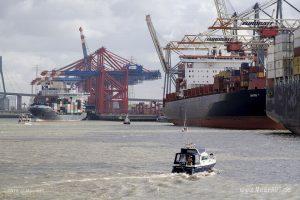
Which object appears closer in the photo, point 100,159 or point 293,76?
point 100,159

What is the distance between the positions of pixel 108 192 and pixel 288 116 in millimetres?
51959

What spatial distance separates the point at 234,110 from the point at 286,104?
67.2 feet

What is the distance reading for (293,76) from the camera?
279 feet

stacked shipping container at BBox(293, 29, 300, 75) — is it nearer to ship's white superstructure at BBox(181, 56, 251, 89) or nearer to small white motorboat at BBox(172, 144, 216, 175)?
small white motorboat at BBox(172, 144, 216, 175)

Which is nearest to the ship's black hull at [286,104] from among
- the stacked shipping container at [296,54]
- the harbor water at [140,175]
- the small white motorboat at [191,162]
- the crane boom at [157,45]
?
the stacked shipping container at [296,54]

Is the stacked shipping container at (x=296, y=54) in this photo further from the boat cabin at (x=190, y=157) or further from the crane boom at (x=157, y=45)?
the crane boom at (x=157, y=45)

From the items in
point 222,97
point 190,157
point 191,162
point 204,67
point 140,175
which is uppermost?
point 204,67

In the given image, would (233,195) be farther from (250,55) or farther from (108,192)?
(250,55)

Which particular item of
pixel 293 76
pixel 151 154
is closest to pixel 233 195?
pixel 151 154

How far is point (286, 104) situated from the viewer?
86.6 m

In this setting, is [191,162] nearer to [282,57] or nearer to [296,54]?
[296,54]

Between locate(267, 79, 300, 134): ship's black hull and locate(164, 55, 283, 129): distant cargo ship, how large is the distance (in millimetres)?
9431

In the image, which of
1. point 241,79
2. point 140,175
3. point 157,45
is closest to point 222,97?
point 241,79

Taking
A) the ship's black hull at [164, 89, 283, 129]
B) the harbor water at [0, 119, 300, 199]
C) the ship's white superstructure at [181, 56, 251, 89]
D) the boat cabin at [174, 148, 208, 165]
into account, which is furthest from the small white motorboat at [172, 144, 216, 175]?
the ship's white superstructure at [181, 56, 251, 89]
